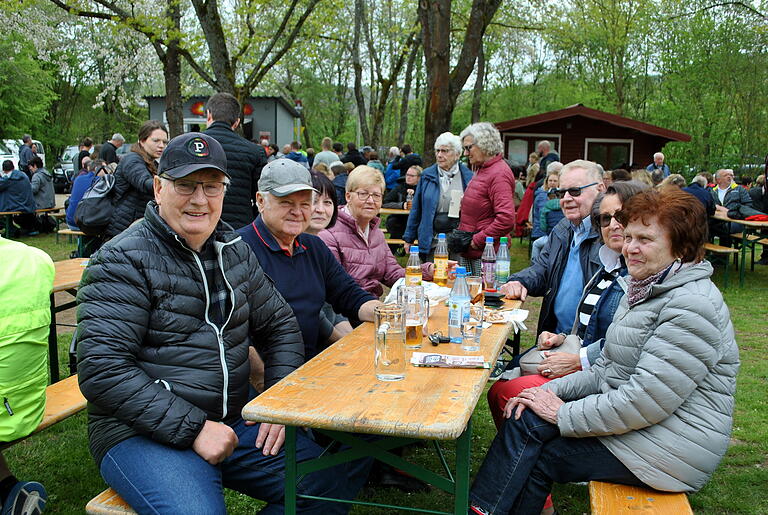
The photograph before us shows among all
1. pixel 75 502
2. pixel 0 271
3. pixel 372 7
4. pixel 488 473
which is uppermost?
pixel 372 7

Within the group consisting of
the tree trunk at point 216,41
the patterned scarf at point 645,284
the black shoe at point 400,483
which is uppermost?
the tree trunk at point 216,41

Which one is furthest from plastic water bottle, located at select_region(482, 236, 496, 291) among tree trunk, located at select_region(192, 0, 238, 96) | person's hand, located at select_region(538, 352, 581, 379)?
tree trunk, located at select_region(192, 0, 238, 96)

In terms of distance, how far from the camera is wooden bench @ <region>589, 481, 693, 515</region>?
2336mm

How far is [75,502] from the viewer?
3473 mm

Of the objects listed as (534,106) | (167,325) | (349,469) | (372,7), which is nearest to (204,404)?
(167,325)

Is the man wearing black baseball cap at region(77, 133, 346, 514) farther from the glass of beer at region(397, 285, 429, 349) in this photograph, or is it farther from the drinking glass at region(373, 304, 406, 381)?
the glass of beer at region(397, 285, 429, 349)

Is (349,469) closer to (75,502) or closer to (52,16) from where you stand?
(75,502)

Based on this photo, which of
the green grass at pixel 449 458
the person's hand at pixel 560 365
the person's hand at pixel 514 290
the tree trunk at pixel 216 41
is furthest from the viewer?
the tree trunk at pixel 216 41

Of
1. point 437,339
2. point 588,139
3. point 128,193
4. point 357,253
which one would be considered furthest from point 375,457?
point 588,139

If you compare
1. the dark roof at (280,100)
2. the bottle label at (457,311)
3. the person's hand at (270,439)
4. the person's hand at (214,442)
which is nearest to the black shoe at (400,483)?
the bottle label at (457,311)

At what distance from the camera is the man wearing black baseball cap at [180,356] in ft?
7.18

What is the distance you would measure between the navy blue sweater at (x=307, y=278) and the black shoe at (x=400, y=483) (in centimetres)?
85

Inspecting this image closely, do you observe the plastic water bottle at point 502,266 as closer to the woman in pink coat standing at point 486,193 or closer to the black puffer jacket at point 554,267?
the black puffer jacket at point 554,267

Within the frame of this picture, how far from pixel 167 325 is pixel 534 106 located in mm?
39102
